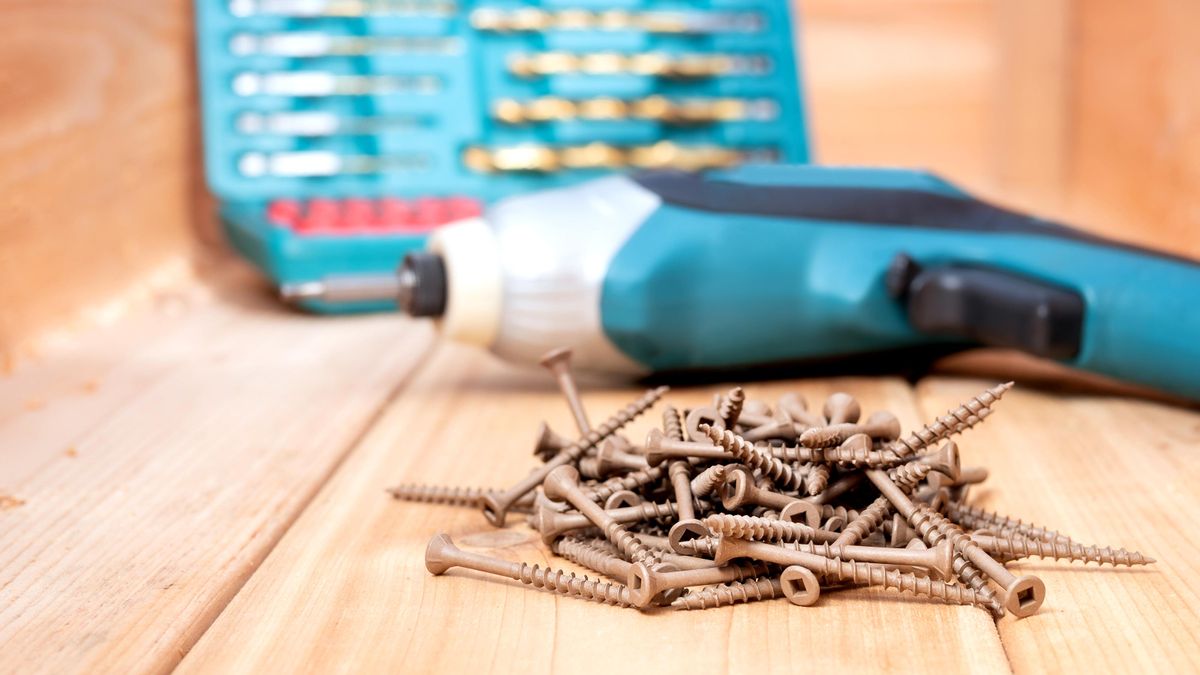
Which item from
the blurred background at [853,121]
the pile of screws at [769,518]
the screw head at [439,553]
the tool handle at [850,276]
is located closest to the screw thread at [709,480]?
the pile of screws at [769,518]

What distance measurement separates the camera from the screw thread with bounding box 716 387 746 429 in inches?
23.3

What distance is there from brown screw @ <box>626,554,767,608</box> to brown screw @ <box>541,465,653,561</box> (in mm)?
15

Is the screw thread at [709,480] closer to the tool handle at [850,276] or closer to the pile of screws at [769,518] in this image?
the pile of screws at [769,518]

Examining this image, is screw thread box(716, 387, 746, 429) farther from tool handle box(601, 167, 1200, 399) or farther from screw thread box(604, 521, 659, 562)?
tool handle box(601, 167, 1200, 399)

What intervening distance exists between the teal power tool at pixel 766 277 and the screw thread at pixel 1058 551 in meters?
0.29

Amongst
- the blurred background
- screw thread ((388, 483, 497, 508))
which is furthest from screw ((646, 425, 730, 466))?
the blurred background

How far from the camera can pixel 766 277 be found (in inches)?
35.4

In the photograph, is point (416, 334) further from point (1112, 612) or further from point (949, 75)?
point (949, 75)

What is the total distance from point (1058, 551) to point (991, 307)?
33 cm

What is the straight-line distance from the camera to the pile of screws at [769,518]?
527 mm

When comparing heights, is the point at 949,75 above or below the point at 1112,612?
above

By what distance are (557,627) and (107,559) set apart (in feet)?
0.76

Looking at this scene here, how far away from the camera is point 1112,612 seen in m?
0.52

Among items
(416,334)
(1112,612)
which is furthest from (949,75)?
(1112,612)
